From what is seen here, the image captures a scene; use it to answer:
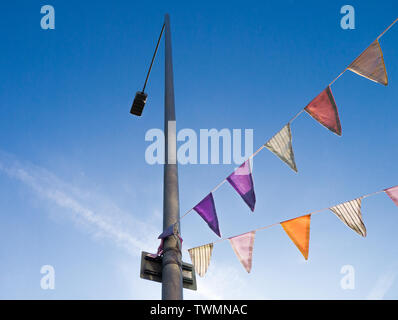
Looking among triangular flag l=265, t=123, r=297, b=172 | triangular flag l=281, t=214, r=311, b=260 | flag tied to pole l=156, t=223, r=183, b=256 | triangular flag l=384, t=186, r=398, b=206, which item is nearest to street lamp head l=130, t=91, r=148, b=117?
triangular flag l=265, t=123, r=297, b=172

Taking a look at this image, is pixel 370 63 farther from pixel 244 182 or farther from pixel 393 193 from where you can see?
pixel 244 182

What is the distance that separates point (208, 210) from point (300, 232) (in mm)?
1588

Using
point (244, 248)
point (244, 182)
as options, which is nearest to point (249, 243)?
point (244, 248)

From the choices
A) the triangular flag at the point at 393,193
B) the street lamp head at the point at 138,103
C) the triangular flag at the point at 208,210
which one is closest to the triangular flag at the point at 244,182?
the triangular flag at the point at 208,210

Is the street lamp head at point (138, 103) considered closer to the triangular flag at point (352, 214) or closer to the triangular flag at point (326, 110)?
the triangular flag at point (326, 110)

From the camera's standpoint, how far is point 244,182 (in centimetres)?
564

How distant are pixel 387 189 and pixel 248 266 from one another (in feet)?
8.30

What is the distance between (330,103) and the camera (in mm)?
5625

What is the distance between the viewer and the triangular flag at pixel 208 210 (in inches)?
217

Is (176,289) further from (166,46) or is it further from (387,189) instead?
(166,46)

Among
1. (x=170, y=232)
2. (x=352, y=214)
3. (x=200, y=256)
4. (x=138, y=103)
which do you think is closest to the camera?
(x=170, y=232)

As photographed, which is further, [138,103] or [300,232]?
[138,103]
